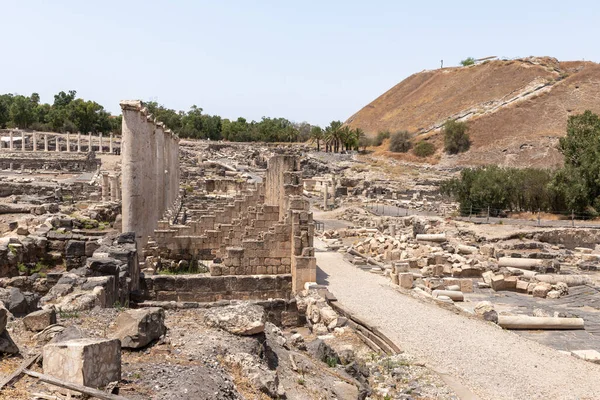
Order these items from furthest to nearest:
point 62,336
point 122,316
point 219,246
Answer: point 219,246 < point 122,316 < point 62,336

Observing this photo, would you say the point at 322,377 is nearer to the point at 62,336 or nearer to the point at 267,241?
the point at 62,336

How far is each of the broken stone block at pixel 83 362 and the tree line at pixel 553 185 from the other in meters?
30.1

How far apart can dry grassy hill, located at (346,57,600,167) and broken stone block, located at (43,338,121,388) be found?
63498 millimetres

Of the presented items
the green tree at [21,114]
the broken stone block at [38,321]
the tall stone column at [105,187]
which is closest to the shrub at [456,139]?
the tall stone column at [105,187]

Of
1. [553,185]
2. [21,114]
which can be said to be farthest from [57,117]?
[553,185]

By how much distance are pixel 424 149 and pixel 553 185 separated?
150 ft

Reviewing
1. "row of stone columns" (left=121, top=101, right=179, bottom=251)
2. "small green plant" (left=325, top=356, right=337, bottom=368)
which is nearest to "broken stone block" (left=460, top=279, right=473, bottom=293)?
"small green plant" (left=325, top=356, right=337, bottom=368)

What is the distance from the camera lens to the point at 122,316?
6.61m

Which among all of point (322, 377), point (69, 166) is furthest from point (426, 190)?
point (322, 377)

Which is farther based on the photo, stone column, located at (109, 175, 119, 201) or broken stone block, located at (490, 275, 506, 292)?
stone column, located at (109, 175, 119, 201)

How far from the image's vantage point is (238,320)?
714cm

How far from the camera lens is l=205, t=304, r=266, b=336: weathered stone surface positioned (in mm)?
7047

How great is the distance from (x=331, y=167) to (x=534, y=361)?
59.0m

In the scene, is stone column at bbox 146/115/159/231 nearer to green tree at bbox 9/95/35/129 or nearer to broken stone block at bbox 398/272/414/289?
broken stone block at bbox 398/272/414/289
